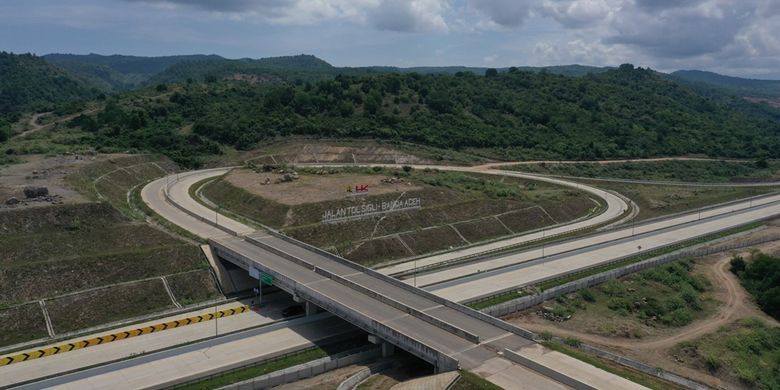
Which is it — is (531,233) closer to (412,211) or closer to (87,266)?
(412,211)

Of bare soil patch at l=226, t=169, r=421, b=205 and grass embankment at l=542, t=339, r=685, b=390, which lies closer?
grass embankment at l=542, t=339, r=685, b=390

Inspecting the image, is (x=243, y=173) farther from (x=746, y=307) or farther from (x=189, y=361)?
(x=746, y=307)

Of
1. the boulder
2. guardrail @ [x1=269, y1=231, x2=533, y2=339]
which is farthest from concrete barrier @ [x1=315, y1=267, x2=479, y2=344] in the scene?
the boulder

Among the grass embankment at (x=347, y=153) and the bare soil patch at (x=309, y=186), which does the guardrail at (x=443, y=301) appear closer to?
the bare soil patch at (x=309, y=186)

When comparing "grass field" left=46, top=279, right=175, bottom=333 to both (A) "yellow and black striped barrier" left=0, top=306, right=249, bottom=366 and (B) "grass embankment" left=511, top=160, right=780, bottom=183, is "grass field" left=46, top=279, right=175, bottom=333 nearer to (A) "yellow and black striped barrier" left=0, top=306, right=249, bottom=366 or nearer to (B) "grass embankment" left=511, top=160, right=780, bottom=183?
(A) "yellow and black striped barrier" left=0, top=306, right=249, bottom=366

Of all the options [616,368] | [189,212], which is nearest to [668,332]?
[616,368]

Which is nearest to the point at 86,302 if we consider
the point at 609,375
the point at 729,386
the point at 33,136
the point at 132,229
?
the point at 132,229
